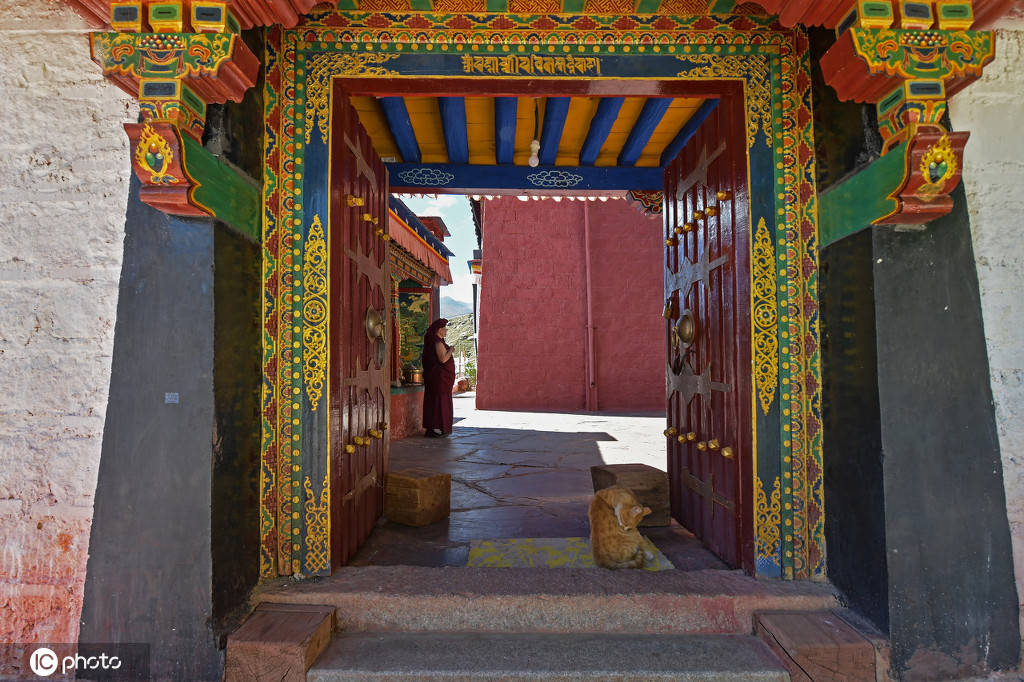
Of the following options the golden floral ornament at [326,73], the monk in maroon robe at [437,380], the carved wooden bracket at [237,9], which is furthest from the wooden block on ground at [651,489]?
the monk in maroon robe at [437,380]

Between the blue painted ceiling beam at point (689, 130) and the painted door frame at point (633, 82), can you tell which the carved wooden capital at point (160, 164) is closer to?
the painted door frame at point (633, 82)

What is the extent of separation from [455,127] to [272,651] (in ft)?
10.4

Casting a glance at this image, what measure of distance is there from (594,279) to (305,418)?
9789 millimetres

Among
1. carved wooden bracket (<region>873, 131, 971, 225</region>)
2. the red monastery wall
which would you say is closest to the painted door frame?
carved wooden bracket (<region>873, 131, 971, 225</region>)

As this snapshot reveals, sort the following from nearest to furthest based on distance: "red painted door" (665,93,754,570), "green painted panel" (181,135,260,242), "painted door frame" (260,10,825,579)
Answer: "green painted panel" (181,135,260,242) < "painted door frame" (260,10,825,579) < "red painted door" (665,93,754,570)

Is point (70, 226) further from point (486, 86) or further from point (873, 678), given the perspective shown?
point (873, 678)

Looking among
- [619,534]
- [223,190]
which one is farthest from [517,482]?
[223,190]

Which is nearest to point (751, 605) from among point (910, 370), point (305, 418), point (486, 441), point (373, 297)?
point (910, 370)

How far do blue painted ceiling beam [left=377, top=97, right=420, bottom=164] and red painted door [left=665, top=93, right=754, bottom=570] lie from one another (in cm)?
180

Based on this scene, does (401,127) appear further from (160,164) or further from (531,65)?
(160,164)

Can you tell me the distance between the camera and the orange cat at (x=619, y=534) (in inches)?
102

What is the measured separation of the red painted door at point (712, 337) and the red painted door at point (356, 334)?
71.7 inches

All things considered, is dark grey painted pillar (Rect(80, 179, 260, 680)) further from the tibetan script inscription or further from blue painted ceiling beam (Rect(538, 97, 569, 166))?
blue painted ceiling beam (Rect(538, 97, 569, 166))

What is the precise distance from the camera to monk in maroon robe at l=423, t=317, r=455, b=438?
7.50m
